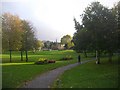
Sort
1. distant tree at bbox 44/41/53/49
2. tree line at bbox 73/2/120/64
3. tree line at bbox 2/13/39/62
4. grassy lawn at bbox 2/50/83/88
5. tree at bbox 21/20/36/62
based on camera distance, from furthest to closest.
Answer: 1. distant tree at bbox 44/41/53/49
2. tree at bbox 21/20/36/62
3. tree line at bbox 2/13/39/62
4. tree line at bbox 73/2/120/64
5. grassy lawn at bbox 2/50/83/88

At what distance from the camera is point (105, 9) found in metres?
41.2

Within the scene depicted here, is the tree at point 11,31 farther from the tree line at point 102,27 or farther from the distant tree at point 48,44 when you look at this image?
the distant tree at point 48,44

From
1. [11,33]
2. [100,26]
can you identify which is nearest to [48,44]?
[11,33]

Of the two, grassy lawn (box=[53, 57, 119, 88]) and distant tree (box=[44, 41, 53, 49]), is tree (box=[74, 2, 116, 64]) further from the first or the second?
distant tree (box=[44, 41, 53, 49])

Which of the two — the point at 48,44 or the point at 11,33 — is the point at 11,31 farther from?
the point at 48,44

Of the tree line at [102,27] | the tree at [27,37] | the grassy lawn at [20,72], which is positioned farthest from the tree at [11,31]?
the tree line at [102,27]

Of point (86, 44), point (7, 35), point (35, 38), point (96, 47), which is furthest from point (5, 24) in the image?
point (96, 47)

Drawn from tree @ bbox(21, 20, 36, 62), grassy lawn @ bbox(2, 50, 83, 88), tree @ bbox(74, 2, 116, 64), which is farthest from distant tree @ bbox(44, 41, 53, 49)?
tree @ bbox(74, 2, 116, 64)

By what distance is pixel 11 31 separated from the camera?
2159 inches

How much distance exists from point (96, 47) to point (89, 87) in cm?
2472

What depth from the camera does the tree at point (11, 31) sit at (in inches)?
2138

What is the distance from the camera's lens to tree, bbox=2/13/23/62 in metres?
54.3

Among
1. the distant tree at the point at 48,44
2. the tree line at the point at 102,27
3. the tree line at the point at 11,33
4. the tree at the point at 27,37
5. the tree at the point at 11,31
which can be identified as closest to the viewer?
the tree line at the point at 102,27

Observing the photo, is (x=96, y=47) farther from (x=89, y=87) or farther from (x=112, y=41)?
(x=89, y=87)
